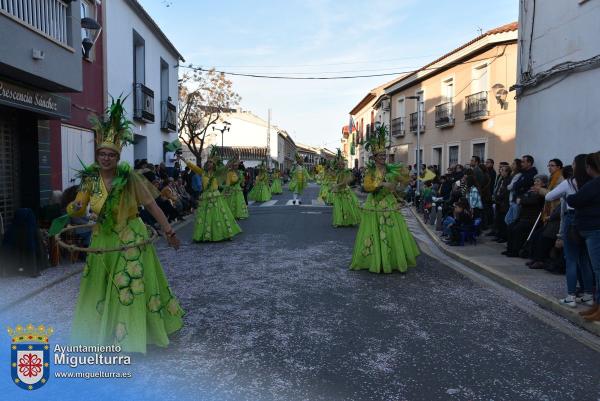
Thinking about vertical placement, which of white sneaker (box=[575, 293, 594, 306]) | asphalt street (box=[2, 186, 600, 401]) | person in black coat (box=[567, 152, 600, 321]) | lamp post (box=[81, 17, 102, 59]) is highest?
lamp post (box=[81, 17, 102, 59])

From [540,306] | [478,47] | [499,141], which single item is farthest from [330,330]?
[478,47]

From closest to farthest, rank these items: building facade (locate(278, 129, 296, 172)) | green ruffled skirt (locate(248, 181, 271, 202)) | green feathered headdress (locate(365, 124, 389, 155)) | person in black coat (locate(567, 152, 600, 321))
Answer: person in black coat (locate(567, 152, 600, 321)) < green feathered headdress (locate(365, 124, 389, 155)) < green ruffled skirt (locate(248, 181, 271, 202)) < building facade (locate(278, 129, 296, 172))

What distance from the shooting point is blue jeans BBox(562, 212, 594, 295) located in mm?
5621

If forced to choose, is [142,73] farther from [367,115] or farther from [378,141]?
[367,115]

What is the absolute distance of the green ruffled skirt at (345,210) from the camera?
13.6 metres

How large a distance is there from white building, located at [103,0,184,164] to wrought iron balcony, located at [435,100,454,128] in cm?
1192

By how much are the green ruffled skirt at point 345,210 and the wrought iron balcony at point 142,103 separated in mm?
7134

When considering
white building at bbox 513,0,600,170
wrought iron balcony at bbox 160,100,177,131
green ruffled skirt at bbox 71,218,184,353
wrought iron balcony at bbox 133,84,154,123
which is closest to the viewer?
green ruffled skirt at bbox 71,218,184,353

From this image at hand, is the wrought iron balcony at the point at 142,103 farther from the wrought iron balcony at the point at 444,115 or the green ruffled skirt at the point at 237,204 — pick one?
the wrought iron balcony at the point at 444,115

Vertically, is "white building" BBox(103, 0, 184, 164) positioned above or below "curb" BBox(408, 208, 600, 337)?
above

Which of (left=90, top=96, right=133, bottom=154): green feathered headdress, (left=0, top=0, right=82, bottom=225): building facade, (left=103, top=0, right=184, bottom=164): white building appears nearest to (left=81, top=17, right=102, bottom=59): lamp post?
(left=103, top=0, right=184, bottom=164): white building

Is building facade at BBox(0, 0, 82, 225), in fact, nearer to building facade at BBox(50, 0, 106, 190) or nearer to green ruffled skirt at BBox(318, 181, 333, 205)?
building facade at BBox(50, 0, 106, 190)

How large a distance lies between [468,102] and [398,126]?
32.7 feet

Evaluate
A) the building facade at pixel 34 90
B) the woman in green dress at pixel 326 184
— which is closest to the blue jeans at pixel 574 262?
Answer: the building facade at pixel 34 90
